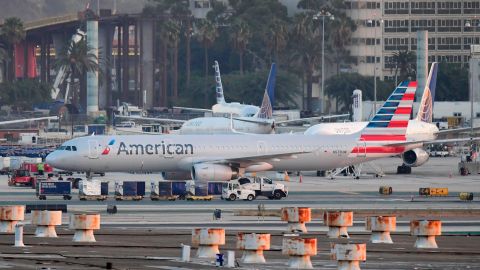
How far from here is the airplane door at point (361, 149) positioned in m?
114

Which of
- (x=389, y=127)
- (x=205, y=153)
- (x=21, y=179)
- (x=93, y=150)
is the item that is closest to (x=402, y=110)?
(x=389, y=127)

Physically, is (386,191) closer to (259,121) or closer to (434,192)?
(434,192)

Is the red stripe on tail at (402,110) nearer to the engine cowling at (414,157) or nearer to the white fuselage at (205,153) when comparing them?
the white fuselage at (205,153)

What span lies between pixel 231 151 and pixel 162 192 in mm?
14961

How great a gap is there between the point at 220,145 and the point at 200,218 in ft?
107

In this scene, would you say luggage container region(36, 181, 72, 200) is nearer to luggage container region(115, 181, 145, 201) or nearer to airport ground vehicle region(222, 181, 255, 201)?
luggage container region(115, 181, 145, 201)

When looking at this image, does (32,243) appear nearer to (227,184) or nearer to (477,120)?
(227,184)

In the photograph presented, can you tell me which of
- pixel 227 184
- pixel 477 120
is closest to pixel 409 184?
pixel 227 184

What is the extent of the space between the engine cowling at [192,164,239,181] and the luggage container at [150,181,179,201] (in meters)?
9.09

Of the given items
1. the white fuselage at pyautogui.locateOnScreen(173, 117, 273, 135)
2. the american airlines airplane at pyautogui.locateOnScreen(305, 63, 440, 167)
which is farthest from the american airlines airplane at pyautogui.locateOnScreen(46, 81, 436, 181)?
the white fuselage at pyautogui.locateOnScreen(173, 117, 273, 135)

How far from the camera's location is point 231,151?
11188 cm

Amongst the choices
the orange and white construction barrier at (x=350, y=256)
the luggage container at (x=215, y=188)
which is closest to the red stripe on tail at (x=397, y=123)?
the luggage container at (x=215, y=188)

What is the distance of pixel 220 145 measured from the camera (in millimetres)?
111812

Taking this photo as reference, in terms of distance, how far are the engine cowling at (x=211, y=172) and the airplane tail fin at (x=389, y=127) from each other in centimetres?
1113
